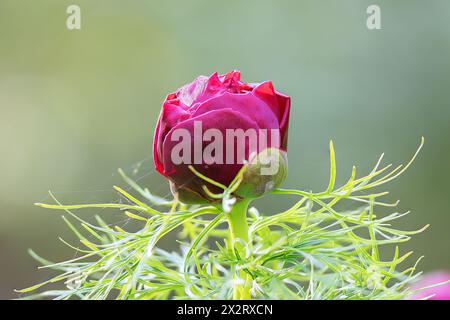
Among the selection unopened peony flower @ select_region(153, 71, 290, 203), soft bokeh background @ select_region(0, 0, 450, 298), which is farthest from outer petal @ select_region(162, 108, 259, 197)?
soft bokeh background @ select_region(0, 0, 450, 298)

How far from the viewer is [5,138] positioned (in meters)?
2.12

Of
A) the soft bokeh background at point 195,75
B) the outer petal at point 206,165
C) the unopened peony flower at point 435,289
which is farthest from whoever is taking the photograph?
the soft bokeh background at point 195,75

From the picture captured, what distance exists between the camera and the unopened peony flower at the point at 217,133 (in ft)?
1.18

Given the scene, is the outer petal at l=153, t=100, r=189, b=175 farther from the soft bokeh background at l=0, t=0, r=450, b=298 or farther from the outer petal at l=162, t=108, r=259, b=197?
the soft bokeh background at l=0, t=0, r=450, b=298

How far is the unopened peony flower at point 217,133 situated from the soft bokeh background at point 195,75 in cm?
143

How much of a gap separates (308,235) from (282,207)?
4.22 ft

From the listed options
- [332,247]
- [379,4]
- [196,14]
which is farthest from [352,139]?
[332,247]

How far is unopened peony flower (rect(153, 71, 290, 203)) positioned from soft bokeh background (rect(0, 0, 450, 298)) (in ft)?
4.70

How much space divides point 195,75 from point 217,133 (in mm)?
1640

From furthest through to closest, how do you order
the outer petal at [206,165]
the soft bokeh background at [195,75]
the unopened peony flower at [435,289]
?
the soft bokeh background at [195,75] < the unopened peony flower at [435,289] < the outer petal at [206,165]

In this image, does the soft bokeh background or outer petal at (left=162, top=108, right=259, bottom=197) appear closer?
outer petal at (left=162, top=108, right=259, bottom=197)

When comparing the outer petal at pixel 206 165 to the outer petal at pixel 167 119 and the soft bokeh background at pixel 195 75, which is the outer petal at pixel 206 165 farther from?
the soft bokeh background at pixel 195 75

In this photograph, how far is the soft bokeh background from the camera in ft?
6.18

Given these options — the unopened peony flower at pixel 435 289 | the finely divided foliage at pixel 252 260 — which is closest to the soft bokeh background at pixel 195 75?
the unopened peony flower at pixel 435 289
